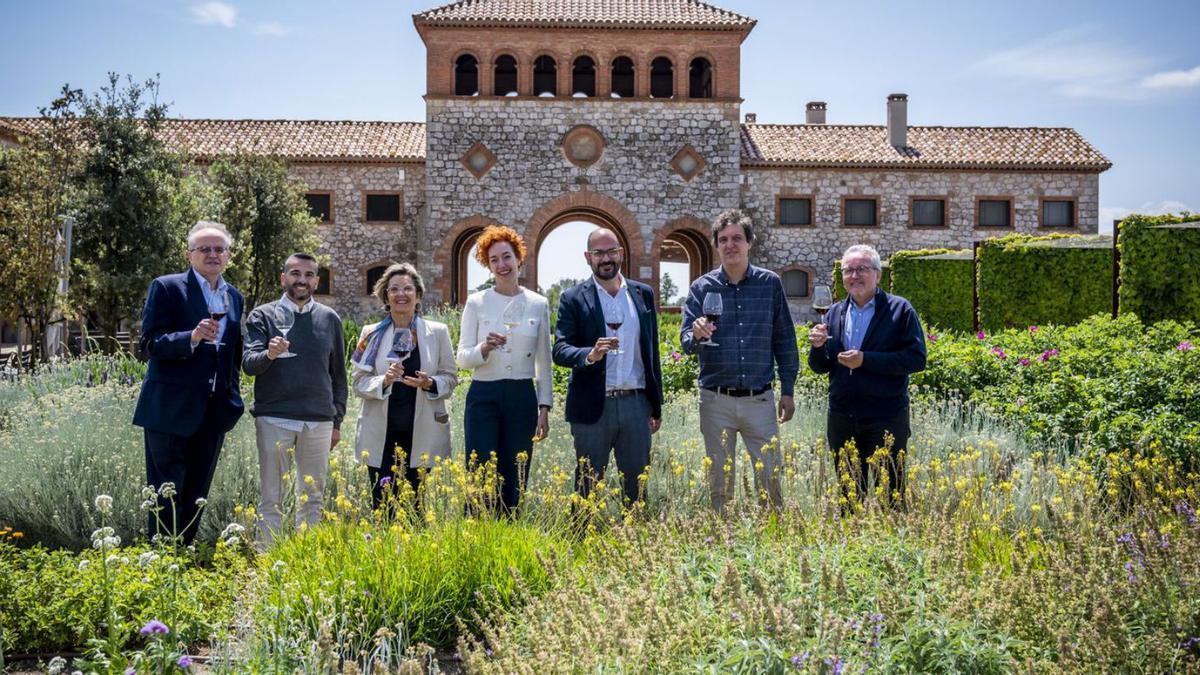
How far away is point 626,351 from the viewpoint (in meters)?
5.14

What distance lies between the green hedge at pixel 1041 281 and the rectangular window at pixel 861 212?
1295 cm

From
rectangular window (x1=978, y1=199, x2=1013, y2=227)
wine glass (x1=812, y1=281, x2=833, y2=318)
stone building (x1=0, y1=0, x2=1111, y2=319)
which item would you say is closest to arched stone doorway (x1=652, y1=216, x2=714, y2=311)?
stone building (x1=0, y1=0, x2=1111, y2=319)

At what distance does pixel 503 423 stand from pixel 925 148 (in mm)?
27027

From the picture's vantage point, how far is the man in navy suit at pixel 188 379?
15.8ft

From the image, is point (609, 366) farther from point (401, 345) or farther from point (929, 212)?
point (929, 212)

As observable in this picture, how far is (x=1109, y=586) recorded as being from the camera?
3027mm

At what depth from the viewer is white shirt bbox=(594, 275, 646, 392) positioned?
5102 mm

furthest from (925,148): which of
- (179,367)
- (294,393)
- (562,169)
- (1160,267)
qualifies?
(179,367)

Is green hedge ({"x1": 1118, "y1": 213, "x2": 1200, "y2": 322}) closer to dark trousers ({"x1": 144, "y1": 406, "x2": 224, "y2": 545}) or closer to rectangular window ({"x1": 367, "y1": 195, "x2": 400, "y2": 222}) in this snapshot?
dark trousers ({"x1": 144, "y1": 406, "x2": 224, "y2": 545})

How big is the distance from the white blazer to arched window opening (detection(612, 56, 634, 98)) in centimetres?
2314

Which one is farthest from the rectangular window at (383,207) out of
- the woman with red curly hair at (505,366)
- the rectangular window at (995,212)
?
the woman with red curly hair at (505,366)

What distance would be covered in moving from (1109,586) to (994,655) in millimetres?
488

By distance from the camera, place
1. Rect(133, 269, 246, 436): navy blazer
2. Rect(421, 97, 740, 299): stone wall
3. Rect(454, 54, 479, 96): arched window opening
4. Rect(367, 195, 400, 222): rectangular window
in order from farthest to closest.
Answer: Rect(367, 195, 400, 222): rectangular window → Rect(454, 54, 479, 96): arched window opening → Rect(421, 97, 740, 299): stone wall → Rect(133, 269, 246, 436): navy blazer

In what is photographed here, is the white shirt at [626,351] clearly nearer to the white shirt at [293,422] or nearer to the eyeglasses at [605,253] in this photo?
the eyeglasses at [605,253]
